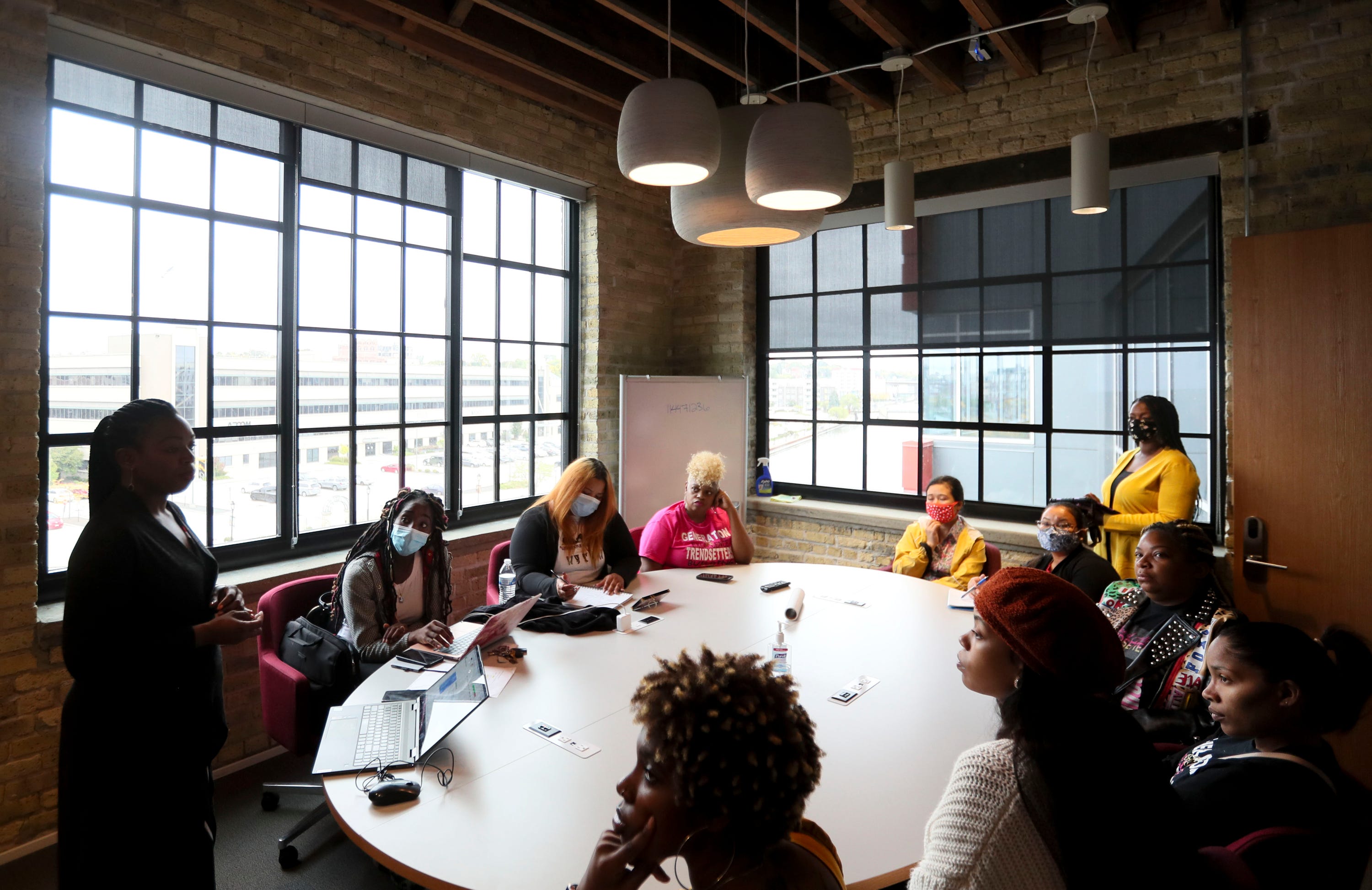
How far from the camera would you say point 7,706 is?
112 inches

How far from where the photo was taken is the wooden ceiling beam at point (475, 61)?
3861 mm

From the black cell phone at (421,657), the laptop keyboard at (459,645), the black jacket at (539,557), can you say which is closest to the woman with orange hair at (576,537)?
the black jacket at (539,557)

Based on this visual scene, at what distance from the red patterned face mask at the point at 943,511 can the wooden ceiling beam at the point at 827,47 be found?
247cm

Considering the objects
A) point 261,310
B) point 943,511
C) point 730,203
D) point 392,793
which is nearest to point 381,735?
point 392,793

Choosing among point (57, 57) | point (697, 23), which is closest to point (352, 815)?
point (57, 57)

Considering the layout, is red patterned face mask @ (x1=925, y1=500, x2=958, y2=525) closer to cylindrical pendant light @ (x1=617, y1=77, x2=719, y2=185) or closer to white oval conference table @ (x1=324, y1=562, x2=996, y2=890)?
white oval conference table @ (x1=324, y1=562, x2=996, y2=890)

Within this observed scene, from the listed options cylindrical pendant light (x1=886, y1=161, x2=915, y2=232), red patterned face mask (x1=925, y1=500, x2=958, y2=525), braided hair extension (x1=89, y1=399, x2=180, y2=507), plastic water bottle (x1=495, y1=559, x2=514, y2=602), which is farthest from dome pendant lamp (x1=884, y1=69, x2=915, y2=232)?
braided hair extension (x1=89, y1=399, x2=180, y2=507)

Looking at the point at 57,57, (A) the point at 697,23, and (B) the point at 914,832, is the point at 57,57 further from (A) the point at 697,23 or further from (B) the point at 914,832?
(B) the point at 914,832

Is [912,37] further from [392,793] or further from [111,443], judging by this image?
[392,793]

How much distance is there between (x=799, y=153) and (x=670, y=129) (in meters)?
0.36

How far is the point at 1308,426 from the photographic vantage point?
3.51 meters

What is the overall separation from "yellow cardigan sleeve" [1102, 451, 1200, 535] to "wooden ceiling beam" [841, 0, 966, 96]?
2577 mm

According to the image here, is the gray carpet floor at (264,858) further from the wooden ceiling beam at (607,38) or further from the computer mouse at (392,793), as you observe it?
the wooden ceiling beam at (607,38)

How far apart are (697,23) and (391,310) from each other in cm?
236
